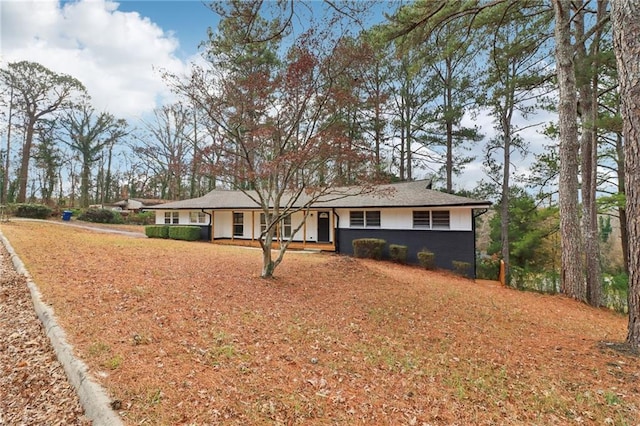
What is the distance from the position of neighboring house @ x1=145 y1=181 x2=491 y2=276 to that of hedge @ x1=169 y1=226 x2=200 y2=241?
51cm

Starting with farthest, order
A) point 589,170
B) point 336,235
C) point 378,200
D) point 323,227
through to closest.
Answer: point 323,227 → point 336,235 → point 378,200 → point 589,170

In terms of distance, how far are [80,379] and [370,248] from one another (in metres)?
12.1

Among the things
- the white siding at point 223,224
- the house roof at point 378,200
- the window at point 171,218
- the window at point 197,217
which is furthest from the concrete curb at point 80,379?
the window at point 171,218

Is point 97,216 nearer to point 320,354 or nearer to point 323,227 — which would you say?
point 323,227

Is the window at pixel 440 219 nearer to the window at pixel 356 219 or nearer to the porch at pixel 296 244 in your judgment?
the window at pixel 356 219

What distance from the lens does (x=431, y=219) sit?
1339 cm

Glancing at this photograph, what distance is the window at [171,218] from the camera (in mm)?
20000

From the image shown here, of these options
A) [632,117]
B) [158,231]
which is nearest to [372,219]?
[632,117]

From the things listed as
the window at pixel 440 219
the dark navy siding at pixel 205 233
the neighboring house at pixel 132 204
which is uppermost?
the neighboring house at pixel 132 204

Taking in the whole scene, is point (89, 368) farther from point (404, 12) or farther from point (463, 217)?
point (463, 217)

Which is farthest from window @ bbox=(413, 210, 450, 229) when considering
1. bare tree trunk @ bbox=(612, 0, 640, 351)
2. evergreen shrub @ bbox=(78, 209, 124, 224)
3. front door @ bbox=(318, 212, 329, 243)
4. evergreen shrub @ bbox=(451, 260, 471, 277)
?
evergreen shrub @ bbox=(78, 209, 124, 224)

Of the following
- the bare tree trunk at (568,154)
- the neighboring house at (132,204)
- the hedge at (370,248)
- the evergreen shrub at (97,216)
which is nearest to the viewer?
the bare tree trunk at (568,154)

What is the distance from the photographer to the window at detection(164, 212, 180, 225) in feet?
Answer: 65.6

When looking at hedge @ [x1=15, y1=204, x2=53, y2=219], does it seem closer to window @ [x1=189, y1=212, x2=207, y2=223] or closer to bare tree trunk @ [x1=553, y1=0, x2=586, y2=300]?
window @ [x1=189, y1=212, x2=207, y2=223]
